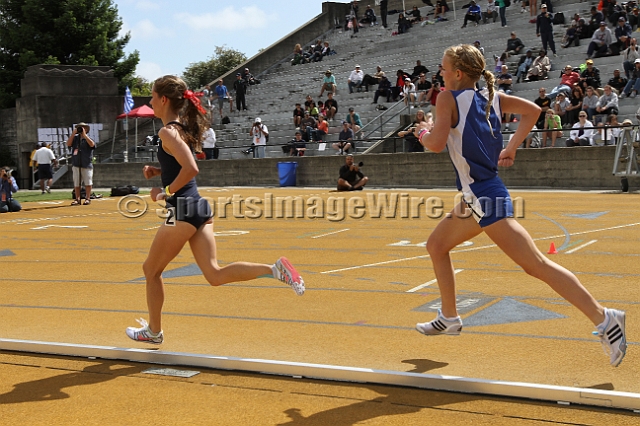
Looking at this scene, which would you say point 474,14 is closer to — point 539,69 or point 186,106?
point 539,69

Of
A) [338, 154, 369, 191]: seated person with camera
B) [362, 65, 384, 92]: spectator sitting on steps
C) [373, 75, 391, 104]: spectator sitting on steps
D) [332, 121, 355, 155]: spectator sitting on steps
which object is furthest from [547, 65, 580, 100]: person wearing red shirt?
[362, 65, 384, 92]: spectator sitting on steps

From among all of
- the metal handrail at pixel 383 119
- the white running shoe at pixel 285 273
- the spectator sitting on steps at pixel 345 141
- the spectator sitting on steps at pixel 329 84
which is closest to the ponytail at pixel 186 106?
the white running shoe at pixel 285 273

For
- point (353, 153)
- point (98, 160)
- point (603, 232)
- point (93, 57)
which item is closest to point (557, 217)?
point (603, 232)

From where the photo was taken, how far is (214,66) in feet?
306

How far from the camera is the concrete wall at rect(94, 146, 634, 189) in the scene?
21.9m

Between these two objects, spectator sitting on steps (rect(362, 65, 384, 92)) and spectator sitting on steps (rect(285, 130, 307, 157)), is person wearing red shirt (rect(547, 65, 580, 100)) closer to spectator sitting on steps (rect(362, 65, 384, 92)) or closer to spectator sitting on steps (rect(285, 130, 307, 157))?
spectator sitting on steps (rect(285, 130, 307, 157))

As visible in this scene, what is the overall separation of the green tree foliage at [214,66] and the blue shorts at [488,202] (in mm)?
89053

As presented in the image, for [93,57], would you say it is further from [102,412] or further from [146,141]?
[102,412]

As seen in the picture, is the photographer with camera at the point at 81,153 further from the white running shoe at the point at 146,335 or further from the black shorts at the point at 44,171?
the white running shoe at the point at 146,335

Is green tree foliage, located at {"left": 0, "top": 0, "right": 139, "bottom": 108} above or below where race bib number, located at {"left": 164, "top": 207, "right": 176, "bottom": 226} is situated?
above

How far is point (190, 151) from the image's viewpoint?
223 inches

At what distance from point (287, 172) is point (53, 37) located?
35.4m

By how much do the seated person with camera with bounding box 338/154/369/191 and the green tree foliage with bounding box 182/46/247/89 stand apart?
229ft

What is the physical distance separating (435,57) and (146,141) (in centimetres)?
1579
